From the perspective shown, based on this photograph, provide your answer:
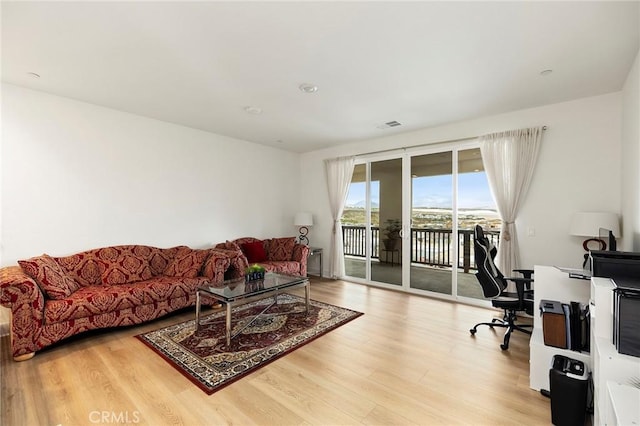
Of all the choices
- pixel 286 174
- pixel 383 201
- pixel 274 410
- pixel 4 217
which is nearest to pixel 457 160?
pixel 383 201

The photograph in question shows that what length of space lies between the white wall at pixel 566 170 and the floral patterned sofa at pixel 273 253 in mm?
3404

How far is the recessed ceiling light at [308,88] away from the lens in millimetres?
2947

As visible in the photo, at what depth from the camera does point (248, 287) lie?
3166mm

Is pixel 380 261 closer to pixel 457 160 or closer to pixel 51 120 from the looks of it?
pixel 457 160

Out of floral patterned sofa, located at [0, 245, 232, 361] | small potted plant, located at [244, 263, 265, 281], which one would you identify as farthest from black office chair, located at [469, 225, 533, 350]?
floral patterned sofa, located at [0, 245, 232, 361]

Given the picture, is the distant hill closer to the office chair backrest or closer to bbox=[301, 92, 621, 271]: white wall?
bbox=[301, 92, 621, 271]: white wall

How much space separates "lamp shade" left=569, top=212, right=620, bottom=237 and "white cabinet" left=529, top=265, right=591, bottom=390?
1.04 m

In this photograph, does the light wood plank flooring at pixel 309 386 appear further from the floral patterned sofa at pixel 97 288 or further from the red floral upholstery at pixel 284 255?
the red floral upholstery at pixel 284 255

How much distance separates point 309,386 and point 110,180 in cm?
359

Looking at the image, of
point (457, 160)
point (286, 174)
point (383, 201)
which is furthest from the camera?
point (286, 174)

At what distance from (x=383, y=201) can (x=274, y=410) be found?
3.89 metres

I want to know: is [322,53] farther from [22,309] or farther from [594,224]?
[22,309]

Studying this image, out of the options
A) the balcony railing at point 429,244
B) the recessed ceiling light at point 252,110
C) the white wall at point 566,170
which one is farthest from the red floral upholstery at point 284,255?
the white wall at point 566,170

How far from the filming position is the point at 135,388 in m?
2.06
